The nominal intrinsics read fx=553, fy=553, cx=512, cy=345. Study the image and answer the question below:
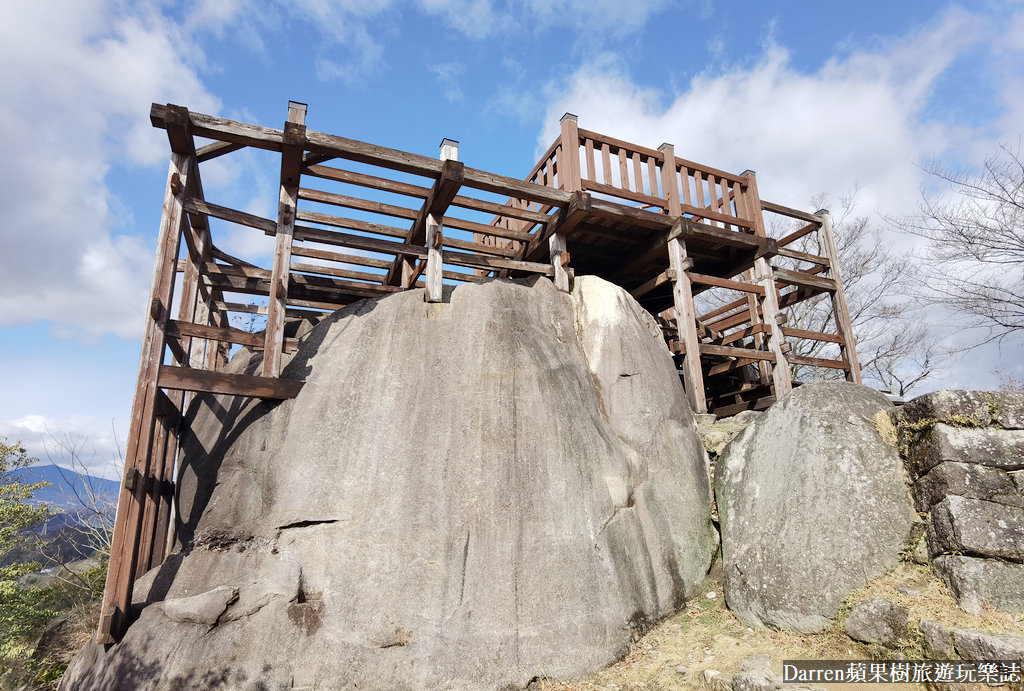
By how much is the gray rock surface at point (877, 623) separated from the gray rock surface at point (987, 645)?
0.63 metres

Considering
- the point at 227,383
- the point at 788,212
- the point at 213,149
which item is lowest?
the point at 227,383

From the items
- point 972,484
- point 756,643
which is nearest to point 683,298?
point 972,484

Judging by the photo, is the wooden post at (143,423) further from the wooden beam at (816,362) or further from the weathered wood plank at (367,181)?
the wooden beam at (816,362)

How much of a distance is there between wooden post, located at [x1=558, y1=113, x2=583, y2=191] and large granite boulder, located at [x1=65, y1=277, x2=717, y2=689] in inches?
125

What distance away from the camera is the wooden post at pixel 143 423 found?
6.97 m

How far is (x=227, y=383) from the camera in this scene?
8516mm

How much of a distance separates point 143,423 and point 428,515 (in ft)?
13.8

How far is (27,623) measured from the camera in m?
10.5

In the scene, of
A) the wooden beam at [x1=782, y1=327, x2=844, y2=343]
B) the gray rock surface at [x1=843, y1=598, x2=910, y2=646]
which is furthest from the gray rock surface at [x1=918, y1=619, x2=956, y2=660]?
the wooden beam at [x1=782, y1=327, x2=844, y2=343]

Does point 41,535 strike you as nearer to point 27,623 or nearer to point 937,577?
point 27,623

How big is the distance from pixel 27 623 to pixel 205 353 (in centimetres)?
596

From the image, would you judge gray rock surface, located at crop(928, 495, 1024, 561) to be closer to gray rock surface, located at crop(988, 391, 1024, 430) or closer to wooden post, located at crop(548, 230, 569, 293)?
gray rock surface, located at crop(988, 391, 1024, 430)

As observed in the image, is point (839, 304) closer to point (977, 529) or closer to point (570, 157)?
point (570, 157)

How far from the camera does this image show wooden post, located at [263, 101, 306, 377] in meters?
9.17
